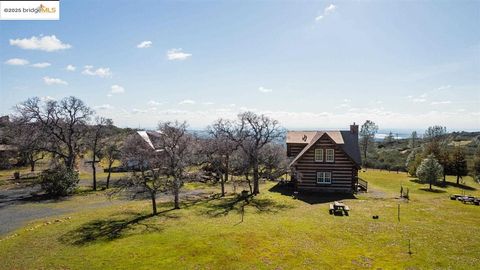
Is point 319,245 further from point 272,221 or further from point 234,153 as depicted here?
point 234,153

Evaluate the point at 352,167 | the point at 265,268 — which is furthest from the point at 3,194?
the point at 352,167

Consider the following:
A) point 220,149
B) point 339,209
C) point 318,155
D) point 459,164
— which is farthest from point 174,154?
point 459,164

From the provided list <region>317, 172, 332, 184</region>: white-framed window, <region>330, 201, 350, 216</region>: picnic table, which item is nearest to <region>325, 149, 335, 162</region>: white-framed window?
<region>317, 172, 332, 184</region>: white-framed window

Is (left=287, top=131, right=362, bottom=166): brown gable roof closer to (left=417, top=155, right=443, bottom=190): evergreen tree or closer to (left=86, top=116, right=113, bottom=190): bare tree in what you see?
(left=417, top=155, right=443, bottom=190): evergreen tree

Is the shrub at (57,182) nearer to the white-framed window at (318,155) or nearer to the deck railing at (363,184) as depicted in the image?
the white-framed window at (318,155)

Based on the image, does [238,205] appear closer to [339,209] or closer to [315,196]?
[339,209]

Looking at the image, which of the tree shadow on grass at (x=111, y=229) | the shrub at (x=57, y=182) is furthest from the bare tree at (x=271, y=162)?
the shrub at (x=57, y=182)
